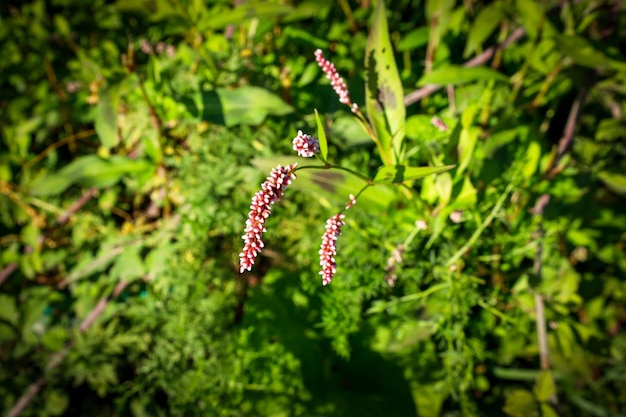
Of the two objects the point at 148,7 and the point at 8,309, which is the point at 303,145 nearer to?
the point at 148,7

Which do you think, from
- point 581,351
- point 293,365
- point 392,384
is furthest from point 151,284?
point 581,351

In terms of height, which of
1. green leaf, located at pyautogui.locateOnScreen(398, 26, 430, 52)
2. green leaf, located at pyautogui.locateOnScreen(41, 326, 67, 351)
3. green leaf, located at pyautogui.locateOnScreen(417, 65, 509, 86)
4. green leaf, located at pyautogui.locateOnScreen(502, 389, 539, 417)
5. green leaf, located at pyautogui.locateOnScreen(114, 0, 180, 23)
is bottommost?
green leaf, located at pyautogui.locateOnScreen(502, 389, 539, 417)

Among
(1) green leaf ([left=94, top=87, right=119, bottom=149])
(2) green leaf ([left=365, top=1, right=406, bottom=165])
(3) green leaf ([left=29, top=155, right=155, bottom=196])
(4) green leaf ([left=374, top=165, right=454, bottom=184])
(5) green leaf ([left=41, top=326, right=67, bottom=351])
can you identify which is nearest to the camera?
(4) green leaf ([left=374, top=165, right=454, bottom=184])

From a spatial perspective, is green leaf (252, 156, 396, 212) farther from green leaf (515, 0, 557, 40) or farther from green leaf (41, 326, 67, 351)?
green leaf (41, 326, 67, 351)

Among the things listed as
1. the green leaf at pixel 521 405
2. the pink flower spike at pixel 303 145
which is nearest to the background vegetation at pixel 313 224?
the green leaf at pixel 521 405

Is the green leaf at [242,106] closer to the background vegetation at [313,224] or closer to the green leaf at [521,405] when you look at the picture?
the background vegetation at [313,224]

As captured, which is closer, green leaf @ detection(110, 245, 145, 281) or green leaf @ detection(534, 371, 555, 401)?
green leaf @ detection(534, 371, 555, 401)

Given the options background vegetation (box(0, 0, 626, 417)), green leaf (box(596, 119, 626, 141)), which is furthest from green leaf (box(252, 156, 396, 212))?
green leaf (box(596, 119, 626, 141))

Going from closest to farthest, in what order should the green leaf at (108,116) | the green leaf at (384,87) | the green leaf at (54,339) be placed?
the green leaf at (384,87) → the green leaf at (108,116) → the green leaf at (54,339)
